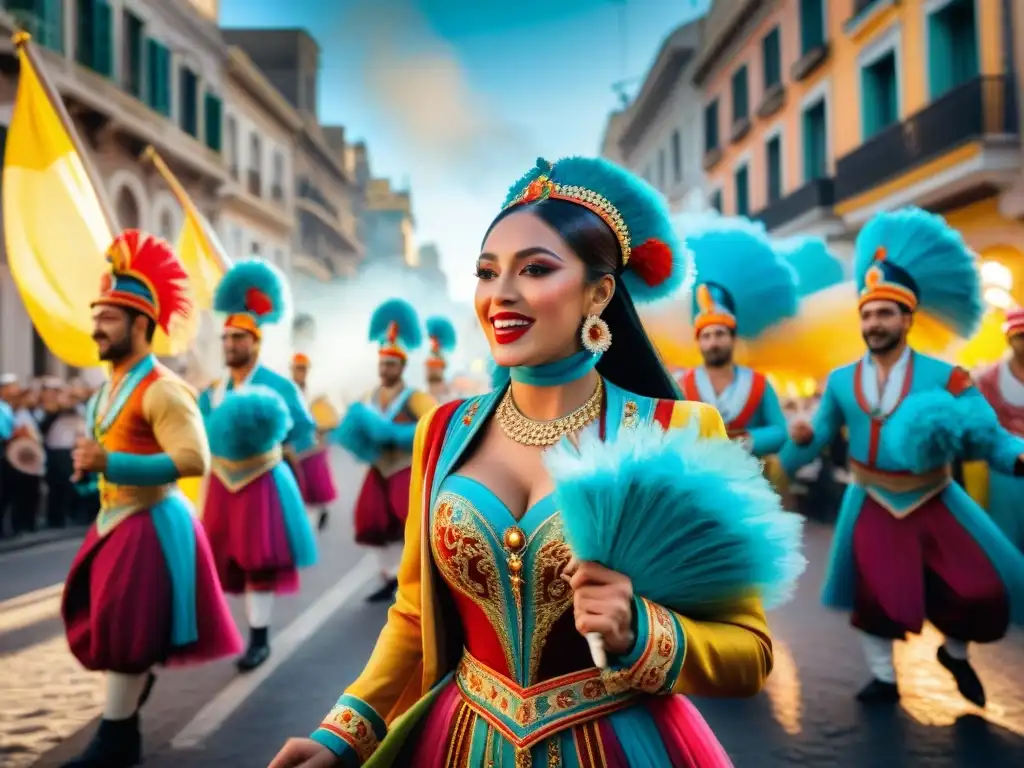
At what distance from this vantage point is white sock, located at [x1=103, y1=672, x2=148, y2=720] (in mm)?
4008

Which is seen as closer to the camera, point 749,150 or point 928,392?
point 928,392

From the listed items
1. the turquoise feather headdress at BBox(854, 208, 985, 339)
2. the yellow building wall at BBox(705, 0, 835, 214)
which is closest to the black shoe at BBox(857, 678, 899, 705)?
the turquoise feather headdress at BBox(854, 208, 985, 339)

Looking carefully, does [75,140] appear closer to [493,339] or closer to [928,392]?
[493,339]

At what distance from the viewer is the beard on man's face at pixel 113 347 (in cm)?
414

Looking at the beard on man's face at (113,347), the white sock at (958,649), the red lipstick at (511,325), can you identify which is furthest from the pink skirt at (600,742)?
the white sock at (958,649)

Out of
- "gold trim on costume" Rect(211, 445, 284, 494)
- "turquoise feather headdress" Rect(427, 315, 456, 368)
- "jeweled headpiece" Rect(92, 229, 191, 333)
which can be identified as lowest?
"gold trim on costume" Rect(211, 445, 284, 494)

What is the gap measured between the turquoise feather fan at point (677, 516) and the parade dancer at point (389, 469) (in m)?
6.06

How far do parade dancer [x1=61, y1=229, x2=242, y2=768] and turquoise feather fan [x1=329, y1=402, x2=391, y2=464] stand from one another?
345 cm

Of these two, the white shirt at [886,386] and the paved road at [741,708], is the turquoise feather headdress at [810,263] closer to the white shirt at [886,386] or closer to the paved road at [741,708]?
the white shirt at [886,386]

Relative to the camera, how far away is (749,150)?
80.6 ft

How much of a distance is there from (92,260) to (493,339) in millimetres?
4302

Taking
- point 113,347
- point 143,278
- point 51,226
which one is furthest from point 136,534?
point 51,226

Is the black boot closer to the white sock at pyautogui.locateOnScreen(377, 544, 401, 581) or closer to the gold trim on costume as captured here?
the gold trim on costume

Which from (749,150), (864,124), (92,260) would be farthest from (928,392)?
(749,150)
